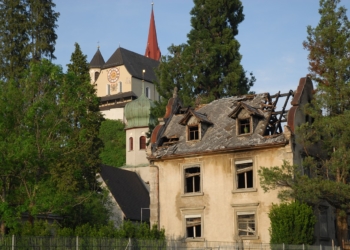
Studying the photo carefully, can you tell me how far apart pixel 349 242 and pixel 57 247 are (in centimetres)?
1822

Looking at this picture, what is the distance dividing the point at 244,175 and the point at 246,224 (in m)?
2.72

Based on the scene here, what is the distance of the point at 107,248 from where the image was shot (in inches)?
991

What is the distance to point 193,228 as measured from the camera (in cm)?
3684

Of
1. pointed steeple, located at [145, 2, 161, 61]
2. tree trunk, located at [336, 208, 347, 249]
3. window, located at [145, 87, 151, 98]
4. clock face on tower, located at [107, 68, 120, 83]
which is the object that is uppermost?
pointed steeple, located at [145, 2, 161, 61]

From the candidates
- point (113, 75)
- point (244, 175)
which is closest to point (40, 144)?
point (244, 175)

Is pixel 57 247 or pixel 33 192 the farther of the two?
pixel 33 192

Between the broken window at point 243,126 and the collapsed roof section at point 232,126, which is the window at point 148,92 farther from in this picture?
the broken window at point 243,126

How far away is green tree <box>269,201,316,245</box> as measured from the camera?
104ft

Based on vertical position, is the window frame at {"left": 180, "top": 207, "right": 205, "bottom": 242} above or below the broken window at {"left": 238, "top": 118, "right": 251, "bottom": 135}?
below

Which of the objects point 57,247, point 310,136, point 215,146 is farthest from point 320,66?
point 57,247

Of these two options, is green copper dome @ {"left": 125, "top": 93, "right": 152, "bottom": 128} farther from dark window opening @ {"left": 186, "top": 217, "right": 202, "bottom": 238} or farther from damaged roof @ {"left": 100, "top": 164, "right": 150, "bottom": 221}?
dark window opening @ {"left": 186, "top": 217, "right": 202, "bottom": 238}

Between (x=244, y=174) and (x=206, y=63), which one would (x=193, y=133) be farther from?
(x=206, y=63)

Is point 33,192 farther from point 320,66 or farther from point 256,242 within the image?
point 320,66

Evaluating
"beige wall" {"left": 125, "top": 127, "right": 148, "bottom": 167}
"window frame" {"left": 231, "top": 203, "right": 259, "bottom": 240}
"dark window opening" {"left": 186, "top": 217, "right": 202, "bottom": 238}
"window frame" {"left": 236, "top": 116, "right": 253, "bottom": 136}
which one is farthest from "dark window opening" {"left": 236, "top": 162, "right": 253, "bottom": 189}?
"beige wall" {"left": 125, "top": 127, "right": 148, "bottom": 167}
